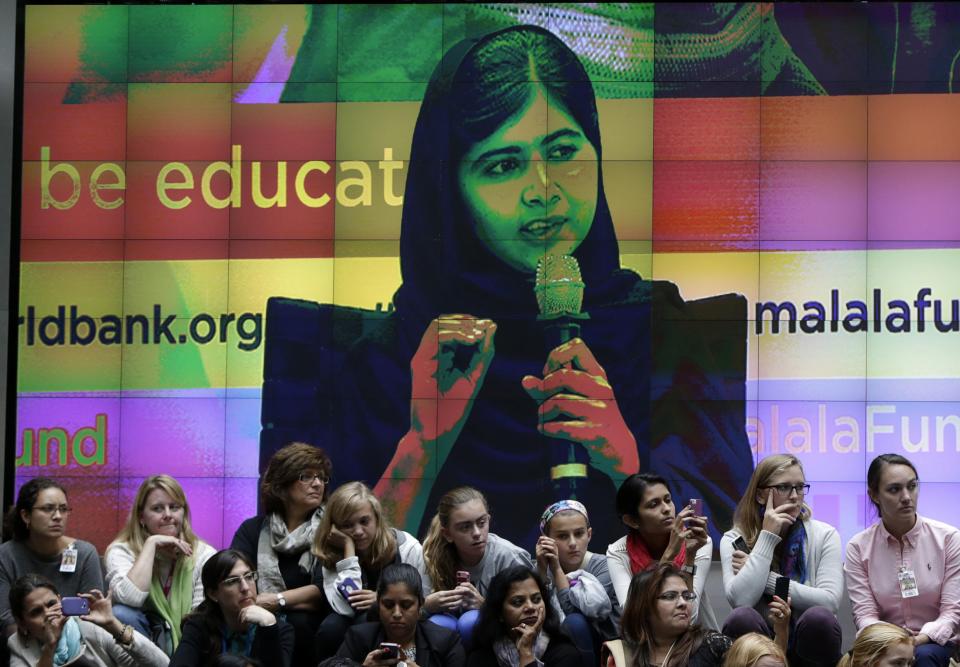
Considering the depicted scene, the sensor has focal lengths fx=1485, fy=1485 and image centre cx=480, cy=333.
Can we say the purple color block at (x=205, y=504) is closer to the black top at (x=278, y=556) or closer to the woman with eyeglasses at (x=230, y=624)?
the black top at (x=278, y=556)

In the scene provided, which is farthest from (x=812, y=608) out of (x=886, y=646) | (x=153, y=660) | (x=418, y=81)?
(x=418, y=81)

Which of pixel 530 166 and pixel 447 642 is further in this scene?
pixel 530 166

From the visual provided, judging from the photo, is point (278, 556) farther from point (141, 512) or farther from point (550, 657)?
point (550, 657)

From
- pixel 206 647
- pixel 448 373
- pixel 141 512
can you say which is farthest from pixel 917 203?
pixel 206 647

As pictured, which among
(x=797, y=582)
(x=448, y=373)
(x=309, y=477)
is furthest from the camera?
(x=448, y=373)

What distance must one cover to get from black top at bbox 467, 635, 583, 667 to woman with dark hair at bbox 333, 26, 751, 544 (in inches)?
116

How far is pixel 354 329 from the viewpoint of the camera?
9016mm

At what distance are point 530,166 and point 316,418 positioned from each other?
200 centimetres

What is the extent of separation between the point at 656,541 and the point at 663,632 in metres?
0.76

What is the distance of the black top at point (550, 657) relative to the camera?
19.2 ft

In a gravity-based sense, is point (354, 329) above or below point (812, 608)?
above

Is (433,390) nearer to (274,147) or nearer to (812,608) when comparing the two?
(274,147)

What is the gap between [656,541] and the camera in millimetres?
6430

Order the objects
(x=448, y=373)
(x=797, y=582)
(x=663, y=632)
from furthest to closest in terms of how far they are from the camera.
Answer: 1. (x=448, y=373)
2. (x=797, y=582)
3. (x=663, y=632)
